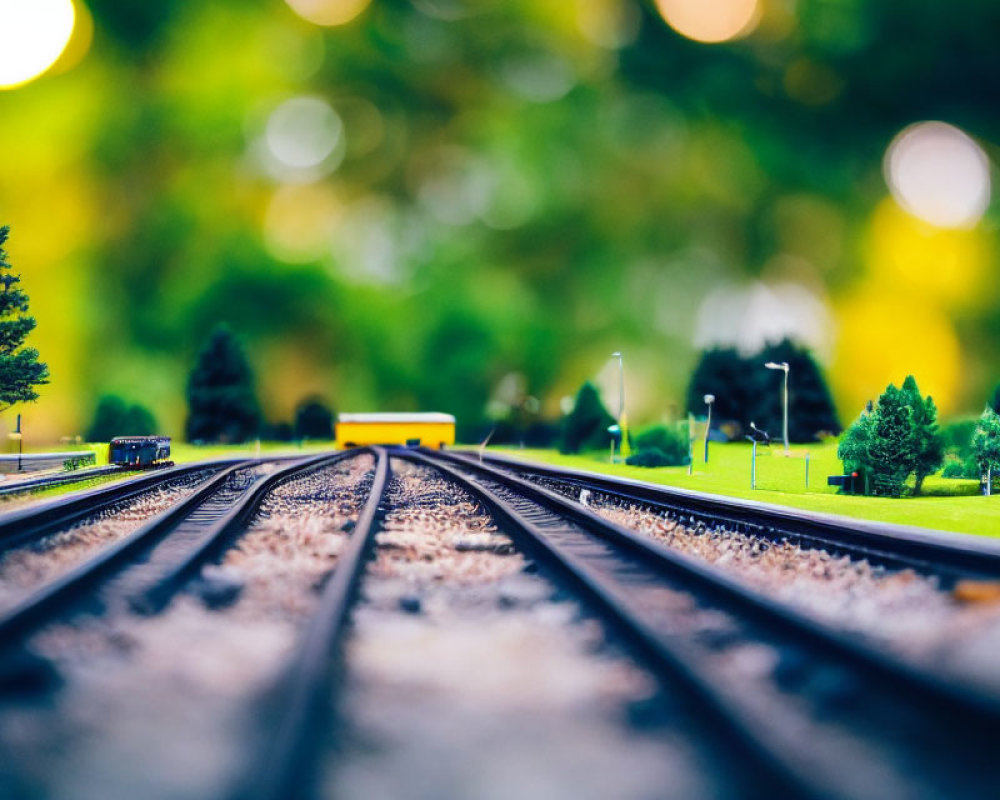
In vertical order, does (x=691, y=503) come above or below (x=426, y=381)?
below

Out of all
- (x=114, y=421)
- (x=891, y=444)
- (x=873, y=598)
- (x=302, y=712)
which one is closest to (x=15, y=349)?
(x=114, y=421)

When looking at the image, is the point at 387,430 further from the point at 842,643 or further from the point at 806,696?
the point at 806,696

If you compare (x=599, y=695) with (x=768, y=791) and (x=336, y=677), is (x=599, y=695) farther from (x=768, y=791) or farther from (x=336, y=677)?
(x=336, y=677)

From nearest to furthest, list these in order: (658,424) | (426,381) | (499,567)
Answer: (499,567), (658,424), (426,381)

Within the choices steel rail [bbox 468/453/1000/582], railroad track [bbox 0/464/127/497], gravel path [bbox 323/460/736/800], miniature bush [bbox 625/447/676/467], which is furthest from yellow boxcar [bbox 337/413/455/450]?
gravel path [bbox 323/460/736/800]

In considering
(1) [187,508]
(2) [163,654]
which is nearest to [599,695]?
(2) [163,654]

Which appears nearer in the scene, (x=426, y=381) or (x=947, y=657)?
(x=947, y=657)

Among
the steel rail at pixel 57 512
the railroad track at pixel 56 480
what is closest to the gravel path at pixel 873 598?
the steel rail at pixel 57 512
